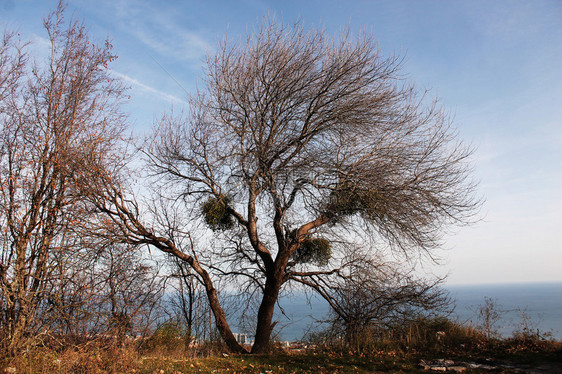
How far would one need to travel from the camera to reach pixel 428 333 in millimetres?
7844

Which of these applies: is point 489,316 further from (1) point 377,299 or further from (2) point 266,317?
(2) point 266,317

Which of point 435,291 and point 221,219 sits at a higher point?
point 221,219

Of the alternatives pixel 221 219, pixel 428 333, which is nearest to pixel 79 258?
pixel 221 219

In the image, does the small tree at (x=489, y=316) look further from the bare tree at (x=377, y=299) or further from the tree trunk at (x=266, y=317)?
the tree trunk at (x=266, y=317)

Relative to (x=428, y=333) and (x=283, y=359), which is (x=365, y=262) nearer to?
(x=428, y=333)

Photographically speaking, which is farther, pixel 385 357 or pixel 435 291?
pixel 435 291

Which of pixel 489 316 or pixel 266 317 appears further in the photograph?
pixel 266 317

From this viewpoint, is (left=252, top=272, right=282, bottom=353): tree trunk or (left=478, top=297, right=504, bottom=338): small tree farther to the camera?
(left=252, top=272, right=282, bottom=353): tree trunk

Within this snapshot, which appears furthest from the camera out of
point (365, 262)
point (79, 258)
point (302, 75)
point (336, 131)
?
point (365, 262)

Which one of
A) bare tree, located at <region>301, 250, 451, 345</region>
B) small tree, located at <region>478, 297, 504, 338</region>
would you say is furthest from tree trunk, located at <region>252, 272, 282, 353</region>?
small tree, located at <region>478, 297, 504, 338</region>

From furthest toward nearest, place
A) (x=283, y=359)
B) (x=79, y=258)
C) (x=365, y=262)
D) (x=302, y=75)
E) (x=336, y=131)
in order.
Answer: (x=365, y=262), (x=336, y=131), (x=302, y=75), (x=283, y=359), (x=79, y=258)

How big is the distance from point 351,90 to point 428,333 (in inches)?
221

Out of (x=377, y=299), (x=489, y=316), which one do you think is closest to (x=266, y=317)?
(x=377, y=299)

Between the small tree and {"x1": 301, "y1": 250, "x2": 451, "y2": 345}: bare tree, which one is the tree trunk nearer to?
A: {"x1": 301, "y1": 250, "x2": 451, "y2": 345}: bare tree
